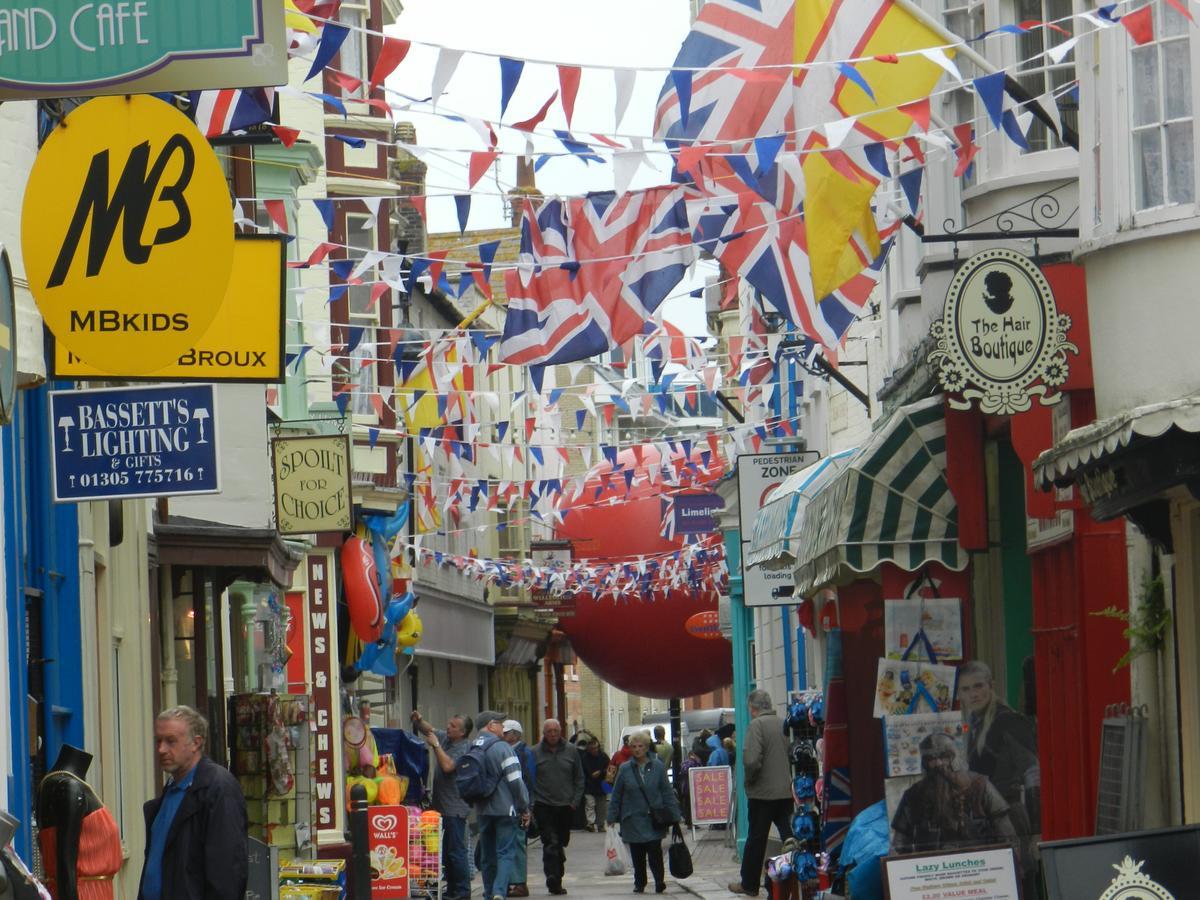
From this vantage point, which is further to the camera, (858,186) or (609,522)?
(609,522)

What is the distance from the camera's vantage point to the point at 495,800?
2191 cm

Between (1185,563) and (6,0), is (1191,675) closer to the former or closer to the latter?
(1185,563)

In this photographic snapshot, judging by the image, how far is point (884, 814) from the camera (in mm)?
13773

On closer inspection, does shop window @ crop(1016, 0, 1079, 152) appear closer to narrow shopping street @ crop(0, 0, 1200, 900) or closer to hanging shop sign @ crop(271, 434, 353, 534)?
narrow shopping street @ crop(0, 0, 1200, 900)

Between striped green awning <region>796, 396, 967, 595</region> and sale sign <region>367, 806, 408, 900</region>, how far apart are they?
6.66 m

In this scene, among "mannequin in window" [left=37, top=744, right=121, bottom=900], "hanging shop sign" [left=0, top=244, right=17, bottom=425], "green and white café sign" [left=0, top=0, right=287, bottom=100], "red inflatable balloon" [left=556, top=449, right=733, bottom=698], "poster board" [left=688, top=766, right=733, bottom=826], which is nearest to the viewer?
"green and white café sign" [left=0, top=0, right=287, bottom=100]

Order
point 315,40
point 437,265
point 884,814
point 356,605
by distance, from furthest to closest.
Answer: point 356,605
point 437,265
point 884,814
point 315,40

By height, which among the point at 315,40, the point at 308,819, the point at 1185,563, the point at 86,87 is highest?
the point at 315,40

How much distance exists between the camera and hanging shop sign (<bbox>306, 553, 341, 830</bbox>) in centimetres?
2636

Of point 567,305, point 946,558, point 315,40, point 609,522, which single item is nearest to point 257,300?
point 315,40

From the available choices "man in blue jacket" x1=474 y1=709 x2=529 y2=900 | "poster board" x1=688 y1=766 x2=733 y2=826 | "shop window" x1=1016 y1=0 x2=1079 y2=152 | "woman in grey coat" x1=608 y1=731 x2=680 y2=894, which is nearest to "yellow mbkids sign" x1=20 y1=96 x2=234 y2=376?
"shop window" x1=1016 y1=0 x2=1079 y2=152

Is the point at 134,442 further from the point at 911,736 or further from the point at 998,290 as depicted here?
the point at 911,736

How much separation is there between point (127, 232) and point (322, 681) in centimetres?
1851

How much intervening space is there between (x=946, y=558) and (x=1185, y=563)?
11.5 ft
